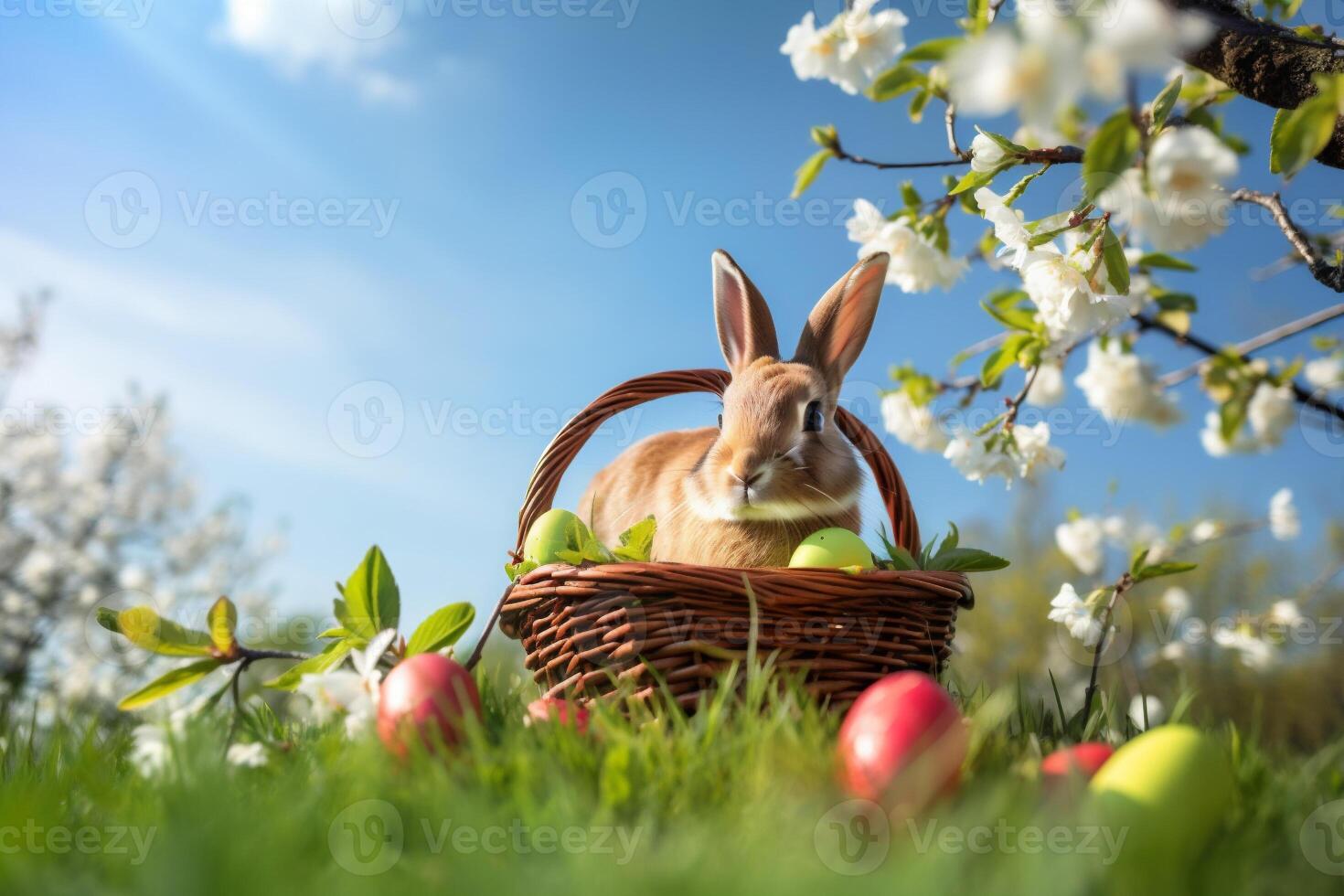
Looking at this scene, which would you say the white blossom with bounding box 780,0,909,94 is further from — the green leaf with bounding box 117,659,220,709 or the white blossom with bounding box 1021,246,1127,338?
the green leaf with bounding box 117,659,220,709

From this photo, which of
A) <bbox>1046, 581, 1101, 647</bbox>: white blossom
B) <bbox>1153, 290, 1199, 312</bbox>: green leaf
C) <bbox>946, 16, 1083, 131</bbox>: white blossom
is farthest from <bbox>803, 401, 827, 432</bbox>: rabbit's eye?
<bbox>946, 16, 1083, 131</bbox>: white blossom

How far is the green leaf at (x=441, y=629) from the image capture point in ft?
7.29

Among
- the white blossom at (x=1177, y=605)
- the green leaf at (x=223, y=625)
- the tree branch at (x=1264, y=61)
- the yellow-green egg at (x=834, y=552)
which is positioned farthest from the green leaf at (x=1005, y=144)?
the white blossom at (x=1177, y=605)

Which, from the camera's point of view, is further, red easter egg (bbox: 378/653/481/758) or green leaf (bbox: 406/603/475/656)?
green leaf (bbox: 406/603/475/656)

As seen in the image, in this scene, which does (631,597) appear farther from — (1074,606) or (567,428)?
(1074,606)

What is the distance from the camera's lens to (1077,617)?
108 inches

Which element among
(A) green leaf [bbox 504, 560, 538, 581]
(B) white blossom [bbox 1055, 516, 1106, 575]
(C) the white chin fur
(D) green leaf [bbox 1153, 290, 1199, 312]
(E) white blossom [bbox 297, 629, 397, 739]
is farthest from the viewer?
(B) white blossom [bbox 1055, 516, 1106, 575]

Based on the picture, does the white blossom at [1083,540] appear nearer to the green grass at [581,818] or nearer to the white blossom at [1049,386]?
the white blossom at [1049,386]

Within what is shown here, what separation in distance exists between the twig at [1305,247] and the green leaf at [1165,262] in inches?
13.3

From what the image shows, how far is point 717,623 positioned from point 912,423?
1610 millimetres

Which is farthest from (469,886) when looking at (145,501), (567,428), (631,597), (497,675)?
(145,501)

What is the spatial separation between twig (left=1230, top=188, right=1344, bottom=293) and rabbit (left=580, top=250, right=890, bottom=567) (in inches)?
38.6

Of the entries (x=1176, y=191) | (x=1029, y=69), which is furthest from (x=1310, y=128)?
(x=1029, y=69)

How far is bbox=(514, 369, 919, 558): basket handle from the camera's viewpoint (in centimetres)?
271
